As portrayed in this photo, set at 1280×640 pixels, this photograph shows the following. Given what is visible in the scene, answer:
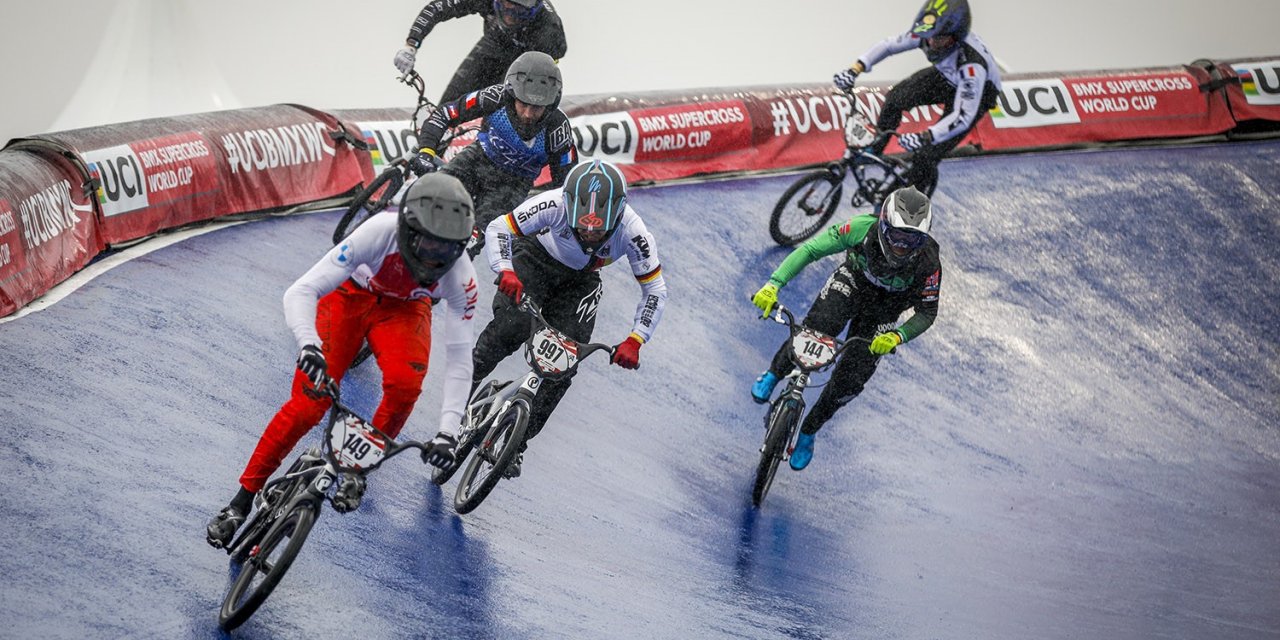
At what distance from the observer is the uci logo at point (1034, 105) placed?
57.4 ft

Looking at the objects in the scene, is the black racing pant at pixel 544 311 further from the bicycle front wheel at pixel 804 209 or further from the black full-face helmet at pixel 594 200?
the bicycle front wheel at pixel 804 209

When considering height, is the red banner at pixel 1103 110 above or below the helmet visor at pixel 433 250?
below

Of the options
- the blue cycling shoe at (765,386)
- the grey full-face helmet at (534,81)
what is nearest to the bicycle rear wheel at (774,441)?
the blue cycling shoe at (765,386)

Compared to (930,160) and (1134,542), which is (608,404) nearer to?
(1134,542)

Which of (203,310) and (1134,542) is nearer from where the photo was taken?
(203,310)

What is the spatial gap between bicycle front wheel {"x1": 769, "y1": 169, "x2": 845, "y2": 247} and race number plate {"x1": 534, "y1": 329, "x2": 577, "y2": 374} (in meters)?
5.91

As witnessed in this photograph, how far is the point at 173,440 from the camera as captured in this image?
7.29 metres

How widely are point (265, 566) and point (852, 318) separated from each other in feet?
16.4

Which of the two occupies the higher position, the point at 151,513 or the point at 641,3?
the point at 151,513

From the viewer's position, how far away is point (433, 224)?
18.2 feet

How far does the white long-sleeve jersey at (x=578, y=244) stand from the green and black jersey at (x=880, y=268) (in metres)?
1.18

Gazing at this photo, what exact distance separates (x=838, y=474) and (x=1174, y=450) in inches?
146

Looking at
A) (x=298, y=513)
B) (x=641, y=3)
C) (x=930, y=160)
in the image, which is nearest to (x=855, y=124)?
(x=930, y=160)

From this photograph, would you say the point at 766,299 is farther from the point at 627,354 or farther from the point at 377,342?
the point at 377,342
